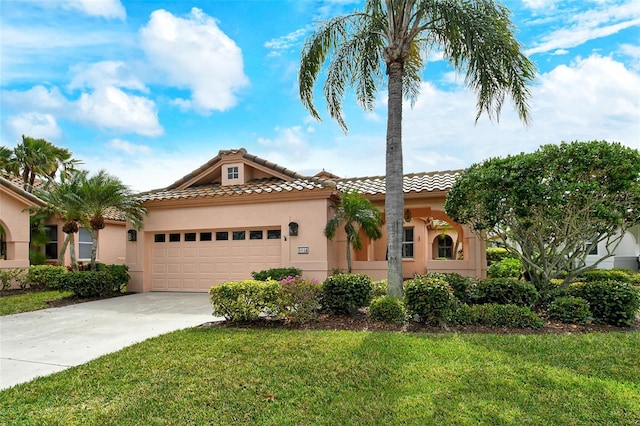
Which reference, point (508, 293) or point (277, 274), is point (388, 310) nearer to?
point (508, 293)

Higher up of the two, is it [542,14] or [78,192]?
[542,14]

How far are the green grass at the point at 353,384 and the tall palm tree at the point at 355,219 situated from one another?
17.2 feet

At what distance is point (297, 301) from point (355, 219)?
441 centimetres

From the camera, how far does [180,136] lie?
14.6m

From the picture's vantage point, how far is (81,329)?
7.90 metres

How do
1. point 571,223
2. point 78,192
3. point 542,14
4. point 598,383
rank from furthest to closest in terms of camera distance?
point 78,192, point 542,14, point 571,223, point 598,383

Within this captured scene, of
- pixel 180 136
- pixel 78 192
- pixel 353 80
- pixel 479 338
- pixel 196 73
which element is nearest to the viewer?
pixel 479 338

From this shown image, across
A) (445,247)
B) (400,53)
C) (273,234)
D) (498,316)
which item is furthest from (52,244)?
(445,247)

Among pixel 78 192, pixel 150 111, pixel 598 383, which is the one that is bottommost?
pixel 598 383

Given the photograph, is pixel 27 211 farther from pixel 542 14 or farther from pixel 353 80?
pixel 542 14

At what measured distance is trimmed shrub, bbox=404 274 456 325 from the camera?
6.90 m

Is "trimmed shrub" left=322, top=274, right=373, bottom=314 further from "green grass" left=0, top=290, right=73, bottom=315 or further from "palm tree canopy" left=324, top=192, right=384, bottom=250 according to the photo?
"green grass" left=0, top=290, right=73, bottom=315

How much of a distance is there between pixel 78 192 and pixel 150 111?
3.65m

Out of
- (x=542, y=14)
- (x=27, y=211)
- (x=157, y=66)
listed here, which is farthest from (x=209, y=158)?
(x=542, y=14)
